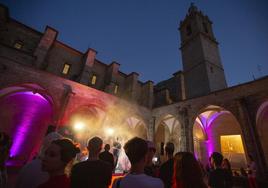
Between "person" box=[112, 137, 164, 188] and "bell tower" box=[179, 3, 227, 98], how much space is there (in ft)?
53.8

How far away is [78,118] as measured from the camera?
1386 cm

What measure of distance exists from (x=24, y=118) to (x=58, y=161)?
1311cm

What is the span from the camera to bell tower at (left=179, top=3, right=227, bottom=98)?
55.9ft

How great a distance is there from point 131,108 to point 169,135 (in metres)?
6.23

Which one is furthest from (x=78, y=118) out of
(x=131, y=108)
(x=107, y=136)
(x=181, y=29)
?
(x=181, y=29)

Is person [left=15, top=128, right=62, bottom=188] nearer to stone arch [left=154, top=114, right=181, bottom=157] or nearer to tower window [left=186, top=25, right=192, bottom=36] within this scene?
stone arch [left=154, top=114, right=181, bottom=157]

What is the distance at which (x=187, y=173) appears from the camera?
1921 millimetres

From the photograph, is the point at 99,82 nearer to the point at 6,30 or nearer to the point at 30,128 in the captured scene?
the point at 30,128

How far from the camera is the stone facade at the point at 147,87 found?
30.6 feet

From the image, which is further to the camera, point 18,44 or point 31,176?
point 18,44

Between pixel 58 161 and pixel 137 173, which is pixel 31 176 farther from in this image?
pixel 137 173

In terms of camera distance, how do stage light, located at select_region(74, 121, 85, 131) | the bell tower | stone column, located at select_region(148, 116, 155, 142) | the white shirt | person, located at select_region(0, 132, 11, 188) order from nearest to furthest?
the white shirt → person, located at select_region(0, 132, 11, 188) → stage light, located at select_region(74, 121, 85, 131) → stone column, located at select_region(148, 116, 155, 142) → the bell tower

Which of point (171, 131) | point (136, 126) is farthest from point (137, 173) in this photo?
point (171, 131)

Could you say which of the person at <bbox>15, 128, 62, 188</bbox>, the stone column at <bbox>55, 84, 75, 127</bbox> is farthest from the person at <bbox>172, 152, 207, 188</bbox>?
the stone column at <bbox>55, 84, 75, 127</bbox>
